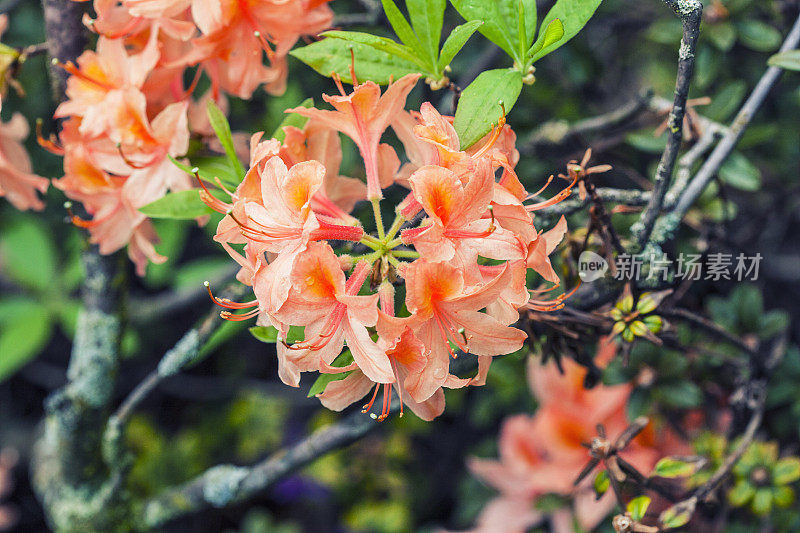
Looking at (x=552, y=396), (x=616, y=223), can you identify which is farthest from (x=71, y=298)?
(x=616, y=223)

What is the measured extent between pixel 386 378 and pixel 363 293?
107mm

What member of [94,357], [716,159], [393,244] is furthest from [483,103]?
[94,357]

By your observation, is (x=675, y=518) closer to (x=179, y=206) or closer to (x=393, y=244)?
(x=393, y=244)

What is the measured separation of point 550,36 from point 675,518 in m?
0.66

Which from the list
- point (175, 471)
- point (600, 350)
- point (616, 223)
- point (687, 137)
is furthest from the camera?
point (175, 471)

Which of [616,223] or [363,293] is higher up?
[363,293]

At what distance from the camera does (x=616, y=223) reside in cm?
110

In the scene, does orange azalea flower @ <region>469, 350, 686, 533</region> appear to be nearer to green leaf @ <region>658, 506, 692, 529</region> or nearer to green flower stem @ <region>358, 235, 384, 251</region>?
green leaf @ <region>658, 506, 692, 529</region>

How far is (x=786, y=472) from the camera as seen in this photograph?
1.08m

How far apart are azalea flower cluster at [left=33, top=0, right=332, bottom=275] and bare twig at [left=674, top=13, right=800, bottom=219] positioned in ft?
1.72

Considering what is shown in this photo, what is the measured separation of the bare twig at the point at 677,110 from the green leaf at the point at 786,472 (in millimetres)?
535

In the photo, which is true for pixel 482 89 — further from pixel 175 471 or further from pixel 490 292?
pixel 175 471

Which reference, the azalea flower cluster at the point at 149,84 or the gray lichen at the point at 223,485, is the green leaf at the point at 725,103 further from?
the gray lichen at the point at 223,485

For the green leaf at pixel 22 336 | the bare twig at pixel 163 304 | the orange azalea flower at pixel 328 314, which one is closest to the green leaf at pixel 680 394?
the orange azalea flower at pixel 328 314
